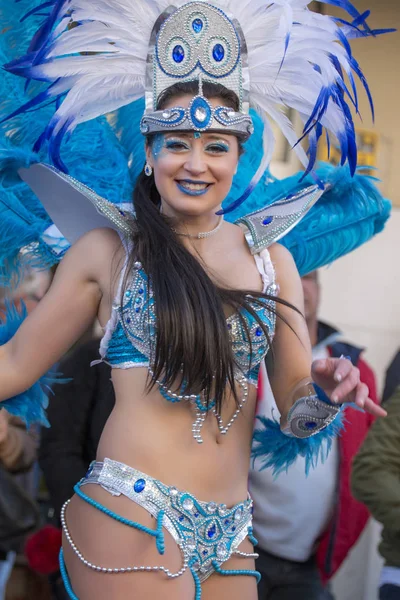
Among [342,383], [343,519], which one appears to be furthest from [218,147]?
[343,519]

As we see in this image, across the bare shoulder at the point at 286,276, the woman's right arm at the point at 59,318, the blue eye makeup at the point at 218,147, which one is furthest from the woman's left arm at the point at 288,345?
the woman's right arm at the point at 59,318

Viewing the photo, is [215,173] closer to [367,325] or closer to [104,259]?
[104,259]

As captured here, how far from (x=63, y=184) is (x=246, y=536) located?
1005 millimetres

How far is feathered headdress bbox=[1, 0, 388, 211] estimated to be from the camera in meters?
2.13

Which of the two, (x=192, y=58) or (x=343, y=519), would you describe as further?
(x=343, y=519)

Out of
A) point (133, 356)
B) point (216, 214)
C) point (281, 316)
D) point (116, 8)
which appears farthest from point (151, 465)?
point (116, 8)

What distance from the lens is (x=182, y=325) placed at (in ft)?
6.55

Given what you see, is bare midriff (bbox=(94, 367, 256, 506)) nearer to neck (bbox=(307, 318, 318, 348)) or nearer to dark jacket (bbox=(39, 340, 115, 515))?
dark jacket (bbox=(39, 340, 115, 515))

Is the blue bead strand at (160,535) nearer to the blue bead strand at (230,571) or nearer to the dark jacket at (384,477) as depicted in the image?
the blue bead strand at (230,571)

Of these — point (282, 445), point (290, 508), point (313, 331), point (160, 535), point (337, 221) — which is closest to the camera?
point (160, 535)

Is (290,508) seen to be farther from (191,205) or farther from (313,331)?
(191,205)

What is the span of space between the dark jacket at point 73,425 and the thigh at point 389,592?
110 cm

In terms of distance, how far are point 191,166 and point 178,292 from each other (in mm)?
302

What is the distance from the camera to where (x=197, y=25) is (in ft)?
7.01
